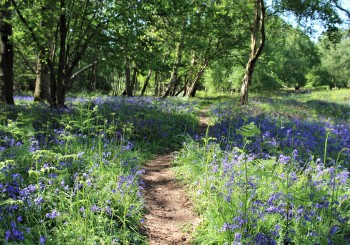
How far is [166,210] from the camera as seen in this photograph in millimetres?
4789

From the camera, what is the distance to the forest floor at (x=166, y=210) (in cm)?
398

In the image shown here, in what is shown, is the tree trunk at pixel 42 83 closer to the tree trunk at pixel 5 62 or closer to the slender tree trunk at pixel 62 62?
the tree trunk at pixel 5 62

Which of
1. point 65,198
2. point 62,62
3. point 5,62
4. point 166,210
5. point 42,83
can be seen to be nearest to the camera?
point 65,198

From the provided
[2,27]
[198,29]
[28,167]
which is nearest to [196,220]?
[28,167]

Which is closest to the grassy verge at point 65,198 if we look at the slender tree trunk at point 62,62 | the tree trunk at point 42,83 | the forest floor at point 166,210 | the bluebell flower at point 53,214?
the bluebell flower at point 53,214

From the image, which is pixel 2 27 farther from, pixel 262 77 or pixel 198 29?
pixel 262 77

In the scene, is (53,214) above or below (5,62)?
below

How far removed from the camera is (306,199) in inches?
122

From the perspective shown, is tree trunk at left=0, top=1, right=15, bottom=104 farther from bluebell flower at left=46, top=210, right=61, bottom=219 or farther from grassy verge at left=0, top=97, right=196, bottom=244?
bluebell flower at left=46, top=210, right=61, bottom=219

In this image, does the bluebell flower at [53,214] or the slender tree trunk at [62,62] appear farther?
the slender tree trunk at [62,62]

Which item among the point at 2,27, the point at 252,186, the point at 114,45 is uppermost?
the point at 2,27

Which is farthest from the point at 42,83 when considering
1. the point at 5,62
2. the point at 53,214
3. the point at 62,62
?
the point at 53,214

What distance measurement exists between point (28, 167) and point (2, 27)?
841cm

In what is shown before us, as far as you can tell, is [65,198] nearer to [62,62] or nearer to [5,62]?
[62,62]
